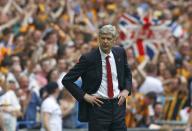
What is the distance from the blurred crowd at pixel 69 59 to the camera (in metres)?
17.2

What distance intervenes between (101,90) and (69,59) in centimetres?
786

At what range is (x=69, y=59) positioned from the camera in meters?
19.9

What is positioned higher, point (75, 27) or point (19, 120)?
point (75, 27)

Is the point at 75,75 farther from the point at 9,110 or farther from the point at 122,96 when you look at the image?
the point at 9,110

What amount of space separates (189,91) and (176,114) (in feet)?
2.83

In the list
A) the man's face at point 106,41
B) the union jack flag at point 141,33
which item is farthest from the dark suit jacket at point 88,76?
the union jack flag at point 141,33

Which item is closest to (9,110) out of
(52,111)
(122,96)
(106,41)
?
(52,111)

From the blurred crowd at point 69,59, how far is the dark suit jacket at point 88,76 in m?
2.95

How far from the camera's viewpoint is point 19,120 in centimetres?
1706

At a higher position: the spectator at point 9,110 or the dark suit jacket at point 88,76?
the dark suit jacket at point 88,76

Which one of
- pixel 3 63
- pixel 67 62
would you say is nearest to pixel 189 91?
pixel 67 62

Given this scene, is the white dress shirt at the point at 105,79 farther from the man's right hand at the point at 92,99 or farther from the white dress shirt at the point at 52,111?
the white dress shirt at the point at 52,111

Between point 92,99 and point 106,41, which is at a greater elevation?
point 106,41

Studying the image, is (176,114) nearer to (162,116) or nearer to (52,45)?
(162,116)
